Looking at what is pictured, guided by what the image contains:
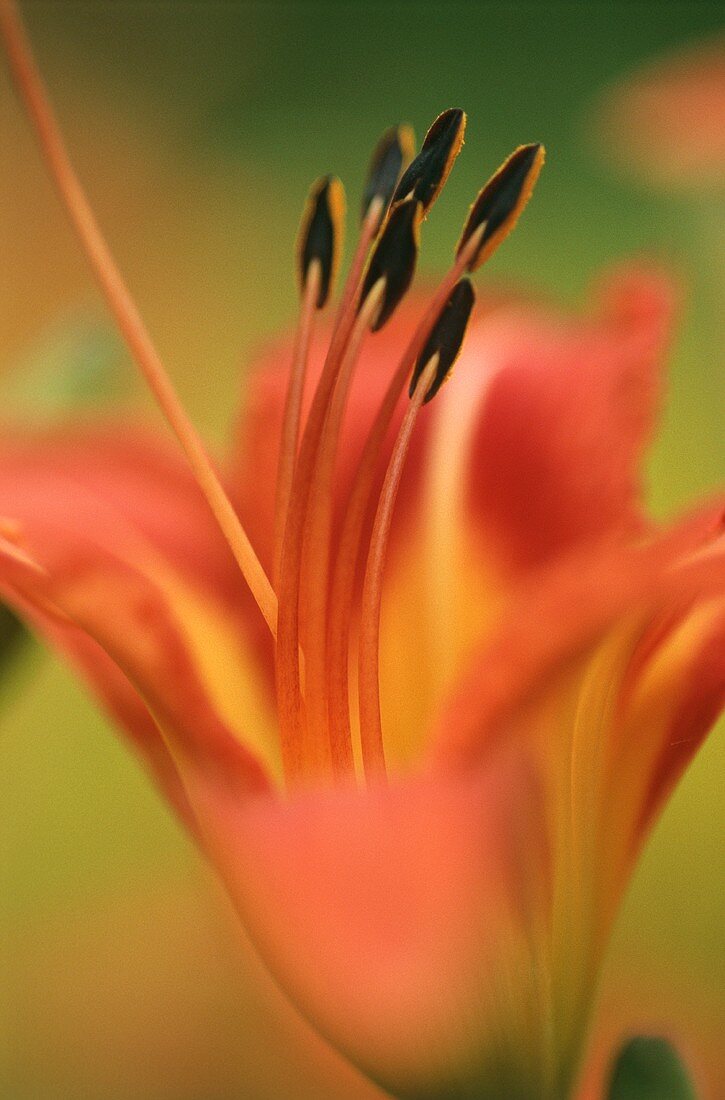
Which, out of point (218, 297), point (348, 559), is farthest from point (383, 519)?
point (218, 297)

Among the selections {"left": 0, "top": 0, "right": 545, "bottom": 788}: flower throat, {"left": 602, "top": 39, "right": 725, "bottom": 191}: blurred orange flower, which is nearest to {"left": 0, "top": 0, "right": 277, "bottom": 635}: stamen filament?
{"left": 0, "top": 0, "right": 545, "bottom": 788}: flower throat

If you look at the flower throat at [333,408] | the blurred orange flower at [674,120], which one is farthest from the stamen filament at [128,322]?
the blurred orange flower at [674,120]

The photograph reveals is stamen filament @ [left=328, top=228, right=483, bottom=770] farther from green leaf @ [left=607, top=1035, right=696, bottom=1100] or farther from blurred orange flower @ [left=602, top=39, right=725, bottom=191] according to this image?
blurred orange flower @ [left=602, top=39, right=725, bottom=191]

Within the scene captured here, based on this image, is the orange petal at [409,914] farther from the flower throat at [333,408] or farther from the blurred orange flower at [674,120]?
the blurred orange flower at [674,120]

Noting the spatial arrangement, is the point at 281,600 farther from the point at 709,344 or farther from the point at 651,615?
the point at 709,344

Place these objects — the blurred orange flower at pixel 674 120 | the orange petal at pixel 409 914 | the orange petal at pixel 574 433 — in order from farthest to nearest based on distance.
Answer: the blurred orange flower at pixel 674 120, the orange petal at pixel 574 433, the orange petal at pixel 409 914

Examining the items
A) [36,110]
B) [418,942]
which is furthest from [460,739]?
[36,110]

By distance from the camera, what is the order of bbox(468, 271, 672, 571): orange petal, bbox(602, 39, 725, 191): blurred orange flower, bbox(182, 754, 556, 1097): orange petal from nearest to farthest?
bbox(182, 754, 556, 1097): orange petal → bbox(468, 271, 672, 571): orange petal → bbox(602, 39, 725, 191): blurred orange flower
